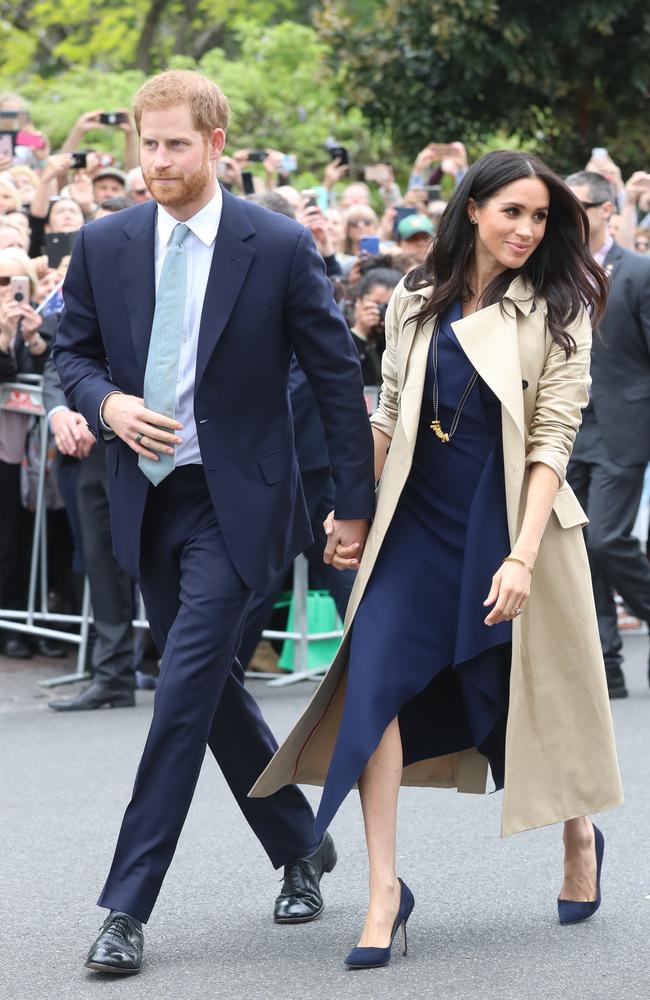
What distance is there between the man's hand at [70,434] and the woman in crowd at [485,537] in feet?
4.27

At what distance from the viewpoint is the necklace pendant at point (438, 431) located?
15.3ft

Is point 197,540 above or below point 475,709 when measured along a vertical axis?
above

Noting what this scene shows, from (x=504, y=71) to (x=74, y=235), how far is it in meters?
8.18

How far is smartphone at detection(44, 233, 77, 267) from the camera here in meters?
9.61

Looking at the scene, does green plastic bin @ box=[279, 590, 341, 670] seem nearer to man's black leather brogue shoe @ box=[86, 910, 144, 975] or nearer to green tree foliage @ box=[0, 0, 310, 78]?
man's black leather brogue shoe @ box=[86, 910, 144, 975]

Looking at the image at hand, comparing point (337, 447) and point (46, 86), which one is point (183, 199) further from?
point (46, 86)

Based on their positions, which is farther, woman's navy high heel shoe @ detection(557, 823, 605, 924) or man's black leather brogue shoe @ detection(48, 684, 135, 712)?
man's black leather brogue shoe @ detection(48, 684, 135, 712)

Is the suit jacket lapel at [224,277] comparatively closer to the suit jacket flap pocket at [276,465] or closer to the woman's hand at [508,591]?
the suit jacket flap pocket at [276,465]

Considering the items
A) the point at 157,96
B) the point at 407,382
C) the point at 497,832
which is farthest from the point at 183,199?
the point at 497,832

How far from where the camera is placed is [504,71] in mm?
16844

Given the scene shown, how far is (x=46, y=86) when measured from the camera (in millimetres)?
25859

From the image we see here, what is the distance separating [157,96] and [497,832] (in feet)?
9.25

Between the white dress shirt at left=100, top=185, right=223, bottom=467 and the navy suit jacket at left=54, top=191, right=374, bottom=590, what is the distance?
1.2 inches

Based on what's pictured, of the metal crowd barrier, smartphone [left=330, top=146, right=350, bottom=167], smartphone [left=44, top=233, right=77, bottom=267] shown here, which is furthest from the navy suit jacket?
smartphone [left=330, top=146, right=350, bottom=167]
